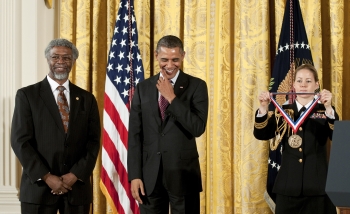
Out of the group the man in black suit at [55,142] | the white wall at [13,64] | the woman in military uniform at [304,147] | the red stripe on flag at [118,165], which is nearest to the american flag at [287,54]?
the woman in military uniform at [304,147]

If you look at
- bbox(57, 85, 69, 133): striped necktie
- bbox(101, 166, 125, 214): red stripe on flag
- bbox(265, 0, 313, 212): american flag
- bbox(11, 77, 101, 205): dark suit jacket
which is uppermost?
bbox(265, 0, 313, 212): american flag

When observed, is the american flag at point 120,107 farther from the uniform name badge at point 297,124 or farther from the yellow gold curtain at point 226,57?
the uniform name badge at point 297,124

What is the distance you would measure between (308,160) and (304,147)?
8cm

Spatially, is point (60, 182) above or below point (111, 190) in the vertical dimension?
above

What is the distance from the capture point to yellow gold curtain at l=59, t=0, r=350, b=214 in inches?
183

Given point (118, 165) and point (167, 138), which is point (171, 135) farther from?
point (118, 165)

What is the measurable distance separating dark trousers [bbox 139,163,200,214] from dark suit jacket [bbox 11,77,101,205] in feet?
1.33

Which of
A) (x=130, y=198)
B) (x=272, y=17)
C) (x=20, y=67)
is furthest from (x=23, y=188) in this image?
(x=272, y=17)

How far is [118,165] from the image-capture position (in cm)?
450

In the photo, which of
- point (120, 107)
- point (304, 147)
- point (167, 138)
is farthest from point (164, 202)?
point (120, 107)

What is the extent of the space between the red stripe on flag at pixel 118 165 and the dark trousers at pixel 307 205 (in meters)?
1.47

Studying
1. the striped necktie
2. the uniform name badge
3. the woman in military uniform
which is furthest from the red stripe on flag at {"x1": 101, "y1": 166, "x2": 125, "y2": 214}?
the uniform name badge

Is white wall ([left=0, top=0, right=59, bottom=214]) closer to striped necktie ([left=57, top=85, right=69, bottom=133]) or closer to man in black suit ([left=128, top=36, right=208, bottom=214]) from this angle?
striped necktie ([left=57, top=85, right=69, bottom=133])

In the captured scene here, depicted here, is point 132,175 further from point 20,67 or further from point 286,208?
point 20,67
